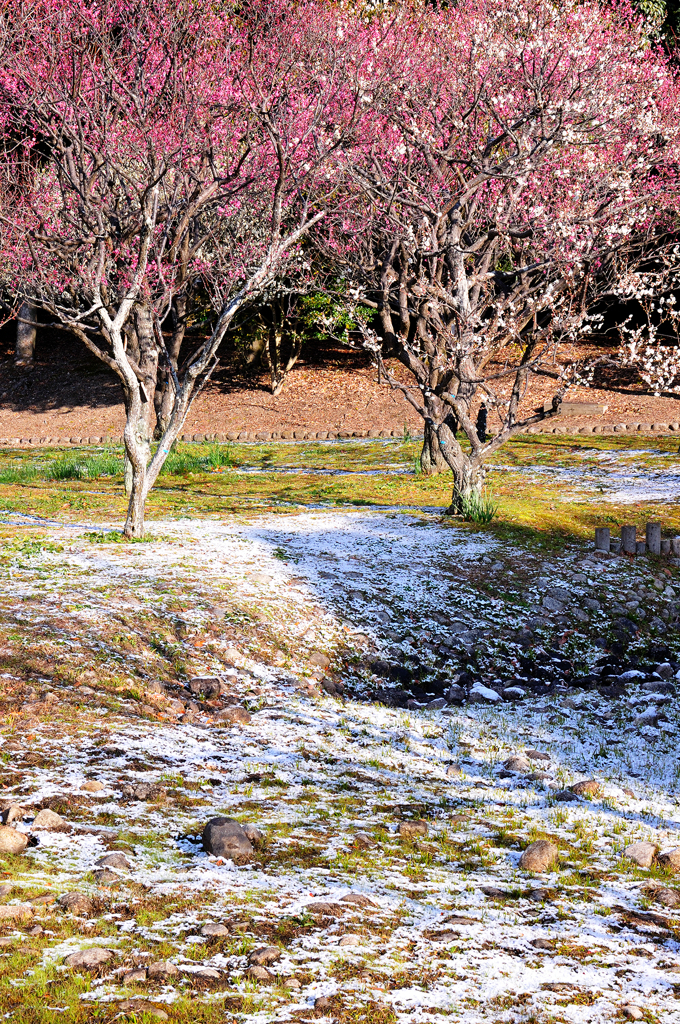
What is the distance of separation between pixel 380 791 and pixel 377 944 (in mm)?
1841

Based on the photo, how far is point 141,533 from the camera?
10.6 metres

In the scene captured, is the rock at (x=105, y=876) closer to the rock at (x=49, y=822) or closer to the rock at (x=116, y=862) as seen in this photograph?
the rock at (x=116, y=862)

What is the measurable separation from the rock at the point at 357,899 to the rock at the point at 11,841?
156 cm

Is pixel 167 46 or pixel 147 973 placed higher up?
pixel 167 46

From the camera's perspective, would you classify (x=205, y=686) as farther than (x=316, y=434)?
No

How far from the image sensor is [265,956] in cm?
372

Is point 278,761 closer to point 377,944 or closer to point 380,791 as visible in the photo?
point 380,791

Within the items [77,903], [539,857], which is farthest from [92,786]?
[539,857]

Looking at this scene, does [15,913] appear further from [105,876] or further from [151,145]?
[151,145]

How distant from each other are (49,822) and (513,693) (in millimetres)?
4497

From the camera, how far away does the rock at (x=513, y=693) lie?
793 centimetres

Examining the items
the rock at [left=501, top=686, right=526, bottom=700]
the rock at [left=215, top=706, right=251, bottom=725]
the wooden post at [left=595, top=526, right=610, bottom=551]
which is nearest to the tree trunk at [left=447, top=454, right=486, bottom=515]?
the wooden post at [left=595, top=526, right=610, bottom=551]

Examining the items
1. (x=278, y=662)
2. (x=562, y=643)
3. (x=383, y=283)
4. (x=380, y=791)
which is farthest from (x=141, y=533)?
(x=383, y=283)

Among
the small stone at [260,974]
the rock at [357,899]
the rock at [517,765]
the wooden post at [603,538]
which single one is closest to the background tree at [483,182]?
the wooden post at [603,538]
